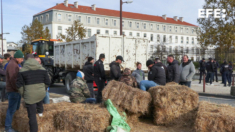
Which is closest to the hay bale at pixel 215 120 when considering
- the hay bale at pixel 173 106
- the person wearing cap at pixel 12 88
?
the hay bale at pixel 173 106

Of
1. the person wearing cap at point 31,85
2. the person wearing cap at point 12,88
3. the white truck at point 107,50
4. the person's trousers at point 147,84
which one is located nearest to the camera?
the person wearing cap at point 31,85

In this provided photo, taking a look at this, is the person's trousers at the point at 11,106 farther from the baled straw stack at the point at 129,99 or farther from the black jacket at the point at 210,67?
the black jacket at the point at 210,67

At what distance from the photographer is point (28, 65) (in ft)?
17.4

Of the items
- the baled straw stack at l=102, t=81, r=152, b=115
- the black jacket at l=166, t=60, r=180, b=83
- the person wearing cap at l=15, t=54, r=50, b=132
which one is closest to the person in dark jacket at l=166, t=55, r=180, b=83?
the black jacket at l=166, t=60, r=180, b=83

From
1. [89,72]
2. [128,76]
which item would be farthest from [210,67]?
[128,76]

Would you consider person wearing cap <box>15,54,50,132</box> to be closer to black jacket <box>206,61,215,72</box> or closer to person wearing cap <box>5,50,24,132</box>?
person wearing cap <box>5,50,24,132</box>

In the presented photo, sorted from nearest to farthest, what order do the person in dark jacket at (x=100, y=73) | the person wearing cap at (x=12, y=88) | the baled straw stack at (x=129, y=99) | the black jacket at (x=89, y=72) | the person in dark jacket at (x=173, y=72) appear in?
the person wearing cap at (x=12, y=88), the baled straw stack at (x=129, y=99), the person in dark jacket at (x=173, y=72), the person in dark jacket at (x=100, y=73), the black jacket at (x=89, y=72)

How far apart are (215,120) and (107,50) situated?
22.8 ft

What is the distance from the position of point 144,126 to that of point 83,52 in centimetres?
674

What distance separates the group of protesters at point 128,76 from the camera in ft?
23.0

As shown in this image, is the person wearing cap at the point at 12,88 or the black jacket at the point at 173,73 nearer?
the person wearing cap at the point at 12,88

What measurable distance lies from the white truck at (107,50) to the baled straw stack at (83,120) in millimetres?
5712

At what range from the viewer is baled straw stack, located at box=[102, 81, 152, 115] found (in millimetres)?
6180

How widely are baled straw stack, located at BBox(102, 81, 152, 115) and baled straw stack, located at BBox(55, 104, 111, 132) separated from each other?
1.73 ft
